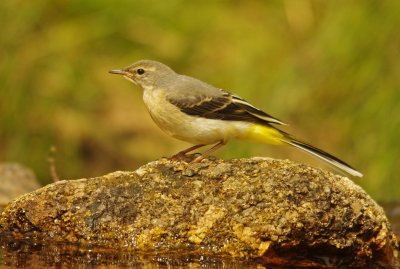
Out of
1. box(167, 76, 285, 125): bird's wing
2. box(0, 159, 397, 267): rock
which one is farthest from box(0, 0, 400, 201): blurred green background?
box(0, 159, 397, 267): rock

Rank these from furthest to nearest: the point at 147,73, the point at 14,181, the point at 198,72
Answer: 1. the point at 198,72
2. the point at 14,181
3. the point at 147,73

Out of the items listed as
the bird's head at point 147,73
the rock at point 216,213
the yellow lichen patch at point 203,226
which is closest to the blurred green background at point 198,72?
the bird's head at point 147,73

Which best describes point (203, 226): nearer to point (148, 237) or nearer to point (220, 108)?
point (148, 237)

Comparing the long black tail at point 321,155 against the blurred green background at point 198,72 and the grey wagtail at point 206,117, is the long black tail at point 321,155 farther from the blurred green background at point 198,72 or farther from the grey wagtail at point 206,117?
the blurred green background at point 198,72

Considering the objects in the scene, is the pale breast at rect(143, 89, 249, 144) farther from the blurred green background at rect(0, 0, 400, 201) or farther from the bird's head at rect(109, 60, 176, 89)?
the blurred green background at rect(0, 0, 400, 201)

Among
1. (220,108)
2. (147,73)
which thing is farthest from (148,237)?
(147,73)

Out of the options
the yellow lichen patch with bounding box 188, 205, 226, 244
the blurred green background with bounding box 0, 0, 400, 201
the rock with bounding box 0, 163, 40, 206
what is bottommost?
the yellow lichen patch with bounding box 188, 205, 226, 244

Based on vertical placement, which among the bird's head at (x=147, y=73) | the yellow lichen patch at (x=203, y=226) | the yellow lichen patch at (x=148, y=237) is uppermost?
the bird's head at (x=147, y=73)
